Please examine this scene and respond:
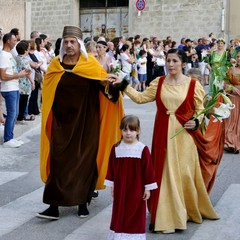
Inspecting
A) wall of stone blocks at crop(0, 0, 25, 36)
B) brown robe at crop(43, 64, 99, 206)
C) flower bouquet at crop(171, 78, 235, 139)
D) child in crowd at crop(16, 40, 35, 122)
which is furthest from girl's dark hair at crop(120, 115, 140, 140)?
wall of stone blocks at crop(0, 0, 25, 36)

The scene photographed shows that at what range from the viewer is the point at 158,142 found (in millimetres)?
5805

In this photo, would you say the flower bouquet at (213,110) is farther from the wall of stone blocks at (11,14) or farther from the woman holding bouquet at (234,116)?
the wall of stone blocks at (11,14)

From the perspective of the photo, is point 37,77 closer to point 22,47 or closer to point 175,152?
point 22,47

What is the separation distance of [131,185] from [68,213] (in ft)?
4.80

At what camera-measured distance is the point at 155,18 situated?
30.5 m

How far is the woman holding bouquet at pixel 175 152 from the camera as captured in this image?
18.5 feet

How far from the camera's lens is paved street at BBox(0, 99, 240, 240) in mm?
5625

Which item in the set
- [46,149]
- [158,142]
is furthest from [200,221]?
[46,149]

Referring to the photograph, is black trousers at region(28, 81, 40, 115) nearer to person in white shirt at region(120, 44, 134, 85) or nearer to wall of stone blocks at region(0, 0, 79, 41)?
person in white shirt at region(120, 44, 134, 85)

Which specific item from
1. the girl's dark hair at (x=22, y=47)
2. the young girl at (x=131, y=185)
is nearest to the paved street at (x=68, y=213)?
the young girl at (x=131, y=185)

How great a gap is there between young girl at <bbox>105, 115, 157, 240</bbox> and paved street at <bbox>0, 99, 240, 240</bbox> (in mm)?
481

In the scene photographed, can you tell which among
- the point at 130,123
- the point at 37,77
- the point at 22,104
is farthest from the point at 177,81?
the point at 37,77

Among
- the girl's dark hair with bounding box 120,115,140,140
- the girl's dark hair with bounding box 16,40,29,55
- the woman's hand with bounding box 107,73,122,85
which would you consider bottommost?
the girl's dark hair with bounding box 120,115,140,140

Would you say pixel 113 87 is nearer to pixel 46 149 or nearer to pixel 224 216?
pixel 46 149
